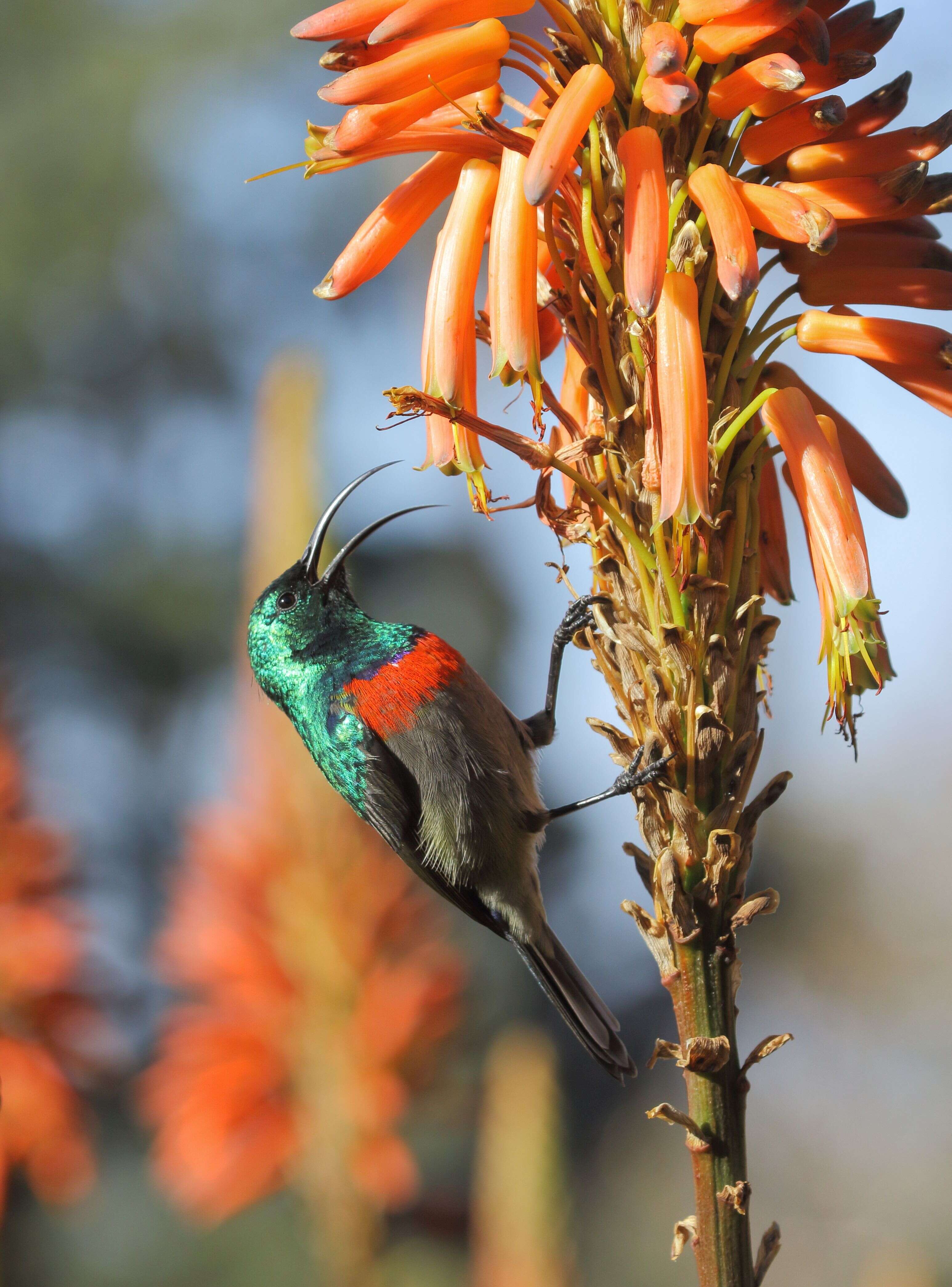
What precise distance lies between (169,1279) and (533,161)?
9635 mm

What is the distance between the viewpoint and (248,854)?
4570mm

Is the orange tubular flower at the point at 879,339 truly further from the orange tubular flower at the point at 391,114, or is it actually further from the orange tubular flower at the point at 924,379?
the orange tubular flower at the point at 391,114

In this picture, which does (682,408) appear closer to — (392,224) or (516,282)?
(516,282)

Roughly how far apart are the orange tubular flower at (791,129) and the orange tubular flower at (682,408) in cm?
28

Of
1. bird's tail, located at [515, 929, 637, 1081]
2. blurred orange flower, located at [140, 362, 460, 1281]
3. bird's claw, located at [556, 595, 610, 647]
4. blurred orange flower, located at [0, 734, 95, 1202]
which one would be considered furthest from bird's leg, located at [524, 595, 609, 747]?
blurred orange flower, located at [0, 734, 95, 1202]

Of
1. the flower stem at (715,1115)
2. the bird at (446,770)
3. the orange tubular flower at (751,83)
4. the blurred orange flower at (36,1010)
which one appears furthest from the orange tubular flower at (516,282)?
the blurred orange flower at (36,1010)

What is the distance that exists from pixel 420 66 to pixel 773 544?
103cm

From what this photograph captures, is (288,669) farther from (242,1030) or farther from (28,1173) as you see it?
(28,1173)

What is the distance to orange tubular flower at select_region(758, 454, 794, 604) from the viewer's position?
6.79ft

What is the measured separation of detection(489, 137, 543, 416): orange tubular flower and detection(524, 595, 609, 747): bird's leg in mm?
455

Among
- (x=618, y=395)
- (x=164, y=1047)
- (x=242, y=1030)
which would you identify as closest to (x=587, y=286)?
(x=618, y=395)

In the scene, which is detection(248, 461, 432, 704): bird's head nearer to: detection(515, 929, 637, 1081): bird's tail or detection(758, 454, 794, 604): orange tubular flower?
detection(515, 929, 637, 1081): bird's tail

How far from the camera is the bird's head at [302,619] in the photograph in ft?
11.0

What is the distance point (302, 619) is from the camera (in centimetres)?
339
